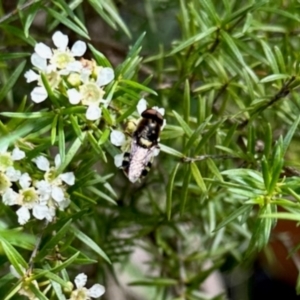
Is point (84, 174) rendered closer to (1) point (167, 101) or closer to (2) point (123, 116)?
(2) point (123, 116)

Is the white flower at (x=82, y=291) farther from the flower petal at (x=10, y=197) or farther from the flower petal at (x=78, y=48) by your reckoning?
the flower petal at (x=78, y=48)

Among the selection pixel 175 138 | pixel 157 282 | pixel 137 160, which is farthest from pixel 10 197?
pixel 157 282

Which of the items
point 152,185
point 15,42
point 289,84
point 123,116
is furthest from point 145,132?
point 152,185

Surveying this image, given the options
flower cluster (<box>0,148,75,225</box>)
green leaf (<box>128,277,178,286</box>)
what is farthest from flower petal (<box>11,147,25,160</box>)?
green leaf (<box>128,277,178,286</box>)

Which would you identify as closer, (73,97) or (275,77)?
(73,97)

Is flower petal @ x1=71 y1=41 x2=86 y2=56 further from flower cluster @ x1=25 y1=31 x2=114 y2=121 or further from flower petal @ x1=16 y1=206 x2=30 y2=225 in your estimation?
flower petal @ x1=16 y1=206 x2=30 y2=225

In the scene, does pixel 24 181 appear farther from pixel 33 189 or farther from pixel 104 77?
pixel 104 77
